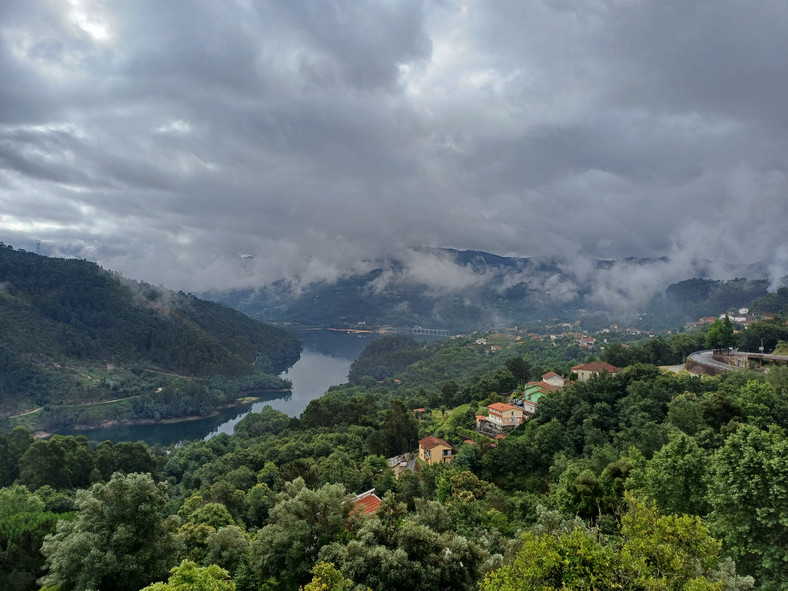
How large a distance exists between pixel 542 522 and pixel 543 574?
5041 millimetres

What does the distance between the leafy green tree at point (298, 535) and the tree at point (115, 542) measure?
2633 millimetres

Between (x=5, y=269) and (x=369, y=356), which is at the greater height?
(x=5, y=269)

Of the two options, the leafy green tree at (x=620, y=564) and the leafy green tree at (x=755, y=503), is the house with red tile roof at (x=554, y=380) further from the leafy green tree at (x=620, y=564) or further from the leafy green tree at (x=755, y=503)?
the leafy green tree at (x=620, y=564)

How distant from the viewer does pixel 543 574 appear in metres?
6.00

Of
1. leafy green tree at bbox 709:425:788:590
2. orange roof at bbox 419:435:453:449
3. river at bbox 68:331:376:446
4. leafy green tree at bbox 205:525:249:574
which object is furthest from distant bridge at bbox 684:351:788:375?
river at bbox 68:331:376:446

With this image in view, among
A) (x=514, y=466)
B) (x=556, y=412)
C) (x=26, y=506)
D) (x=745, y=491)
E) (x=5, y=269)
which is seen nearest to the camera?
(x=745, y=491)

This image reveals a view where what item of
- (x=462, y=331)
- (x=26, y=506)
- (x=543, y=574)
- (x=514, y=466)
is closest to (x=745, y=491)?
(x=543, y=574)

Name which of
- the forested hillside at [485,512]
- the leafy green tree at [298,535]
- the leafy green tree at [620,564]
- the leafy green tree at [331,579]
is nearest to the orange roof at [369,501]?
the forested hillside at [485,512]

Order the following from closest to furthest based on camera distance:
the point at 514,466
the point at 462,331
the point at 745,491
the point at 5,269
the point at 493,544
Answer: the point at 745,491
the point at 493,544
the point at 514,466
the point at 5,269
the point at 462,331

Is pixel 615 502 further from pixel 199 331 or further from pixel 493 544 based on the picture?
pixel 199 331

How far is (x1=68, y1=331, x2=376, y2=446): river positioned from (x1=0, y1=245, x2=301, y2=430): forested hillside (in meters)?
3.73

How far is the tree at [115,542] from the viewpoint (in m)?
10.6

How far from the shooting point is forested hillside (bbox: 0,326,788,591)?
7273 millimetres

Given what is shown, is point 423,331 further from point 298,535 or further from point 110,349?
point 298,535
